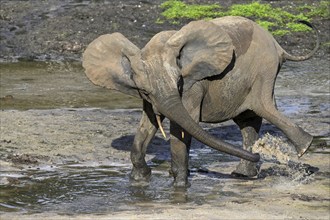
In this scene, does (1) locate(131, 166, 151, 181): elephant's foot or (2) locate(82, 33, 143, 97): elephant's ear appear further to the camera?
(1) locate(131, 166, 151, 181): elephant's foot

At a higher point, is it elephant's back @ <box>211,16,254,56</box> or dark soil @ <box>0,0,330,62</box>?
elephant's back @ <box>211,16,254,56</box>

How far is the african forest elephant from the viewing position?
11891 mm

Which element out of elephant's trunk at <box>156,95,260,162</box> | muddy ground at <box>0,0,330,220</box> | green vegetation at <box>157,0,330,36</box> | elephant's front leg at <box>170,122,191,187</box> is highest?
elephant's trunk at <box>156,95,260,162</box>

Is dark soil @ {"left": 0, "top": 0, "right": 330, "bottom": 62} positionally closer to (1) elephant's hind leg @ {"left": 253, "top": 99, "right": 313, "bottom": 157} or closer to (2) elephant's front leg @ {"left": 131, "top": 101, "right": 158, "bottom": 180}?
(2) elephant's front leg @ {"left": 131, "top": 101, "right": 158, "bottom": 180}

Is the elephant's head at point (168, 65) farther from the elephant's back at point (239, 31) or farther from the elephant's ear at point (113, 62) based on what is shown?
the elephant's back at point (239, 31)

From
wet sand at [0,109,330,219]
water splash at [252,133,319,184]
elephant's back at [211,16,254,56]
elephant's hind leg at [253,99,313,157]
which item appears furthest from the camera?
water splash at [252,133,319,184]

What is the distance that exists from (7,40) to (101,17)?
255 centimetres

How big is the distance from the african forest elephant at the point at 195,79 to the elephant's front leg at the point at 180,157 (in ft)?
0.04

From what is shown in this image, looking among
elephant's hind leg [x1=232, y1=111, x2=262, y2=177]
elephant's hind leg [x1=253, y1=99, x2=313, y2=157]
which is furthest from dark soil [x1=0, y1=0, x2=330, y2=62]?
elephant's hind leg [x1=253, y1=99, x2=313, y2=157]

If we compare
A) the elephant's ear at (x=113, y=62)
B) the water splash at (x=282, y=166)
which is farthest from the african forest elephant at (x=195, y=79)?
the water splash at (x=282, y=166)

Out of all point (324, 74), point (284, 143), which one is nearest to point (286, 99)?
point (324, 74)

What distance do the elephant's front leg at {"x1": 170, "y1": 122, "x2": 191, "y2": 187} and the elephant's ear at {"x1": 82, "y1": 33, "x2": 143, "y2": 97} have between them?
779mm

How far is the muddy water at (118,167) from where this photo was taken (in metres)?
11.7

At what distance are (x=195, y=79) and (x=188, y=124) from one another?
25.8 inches
